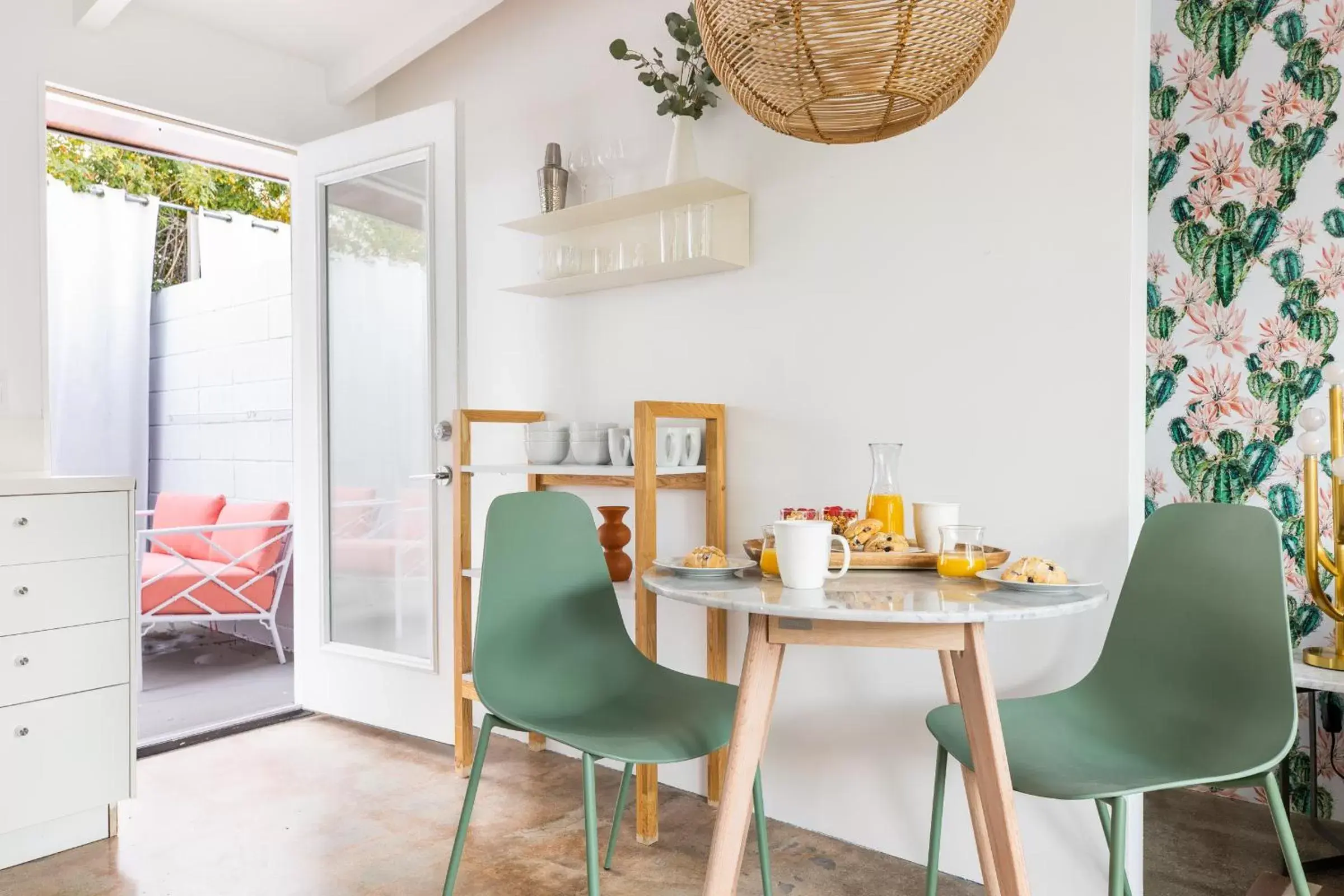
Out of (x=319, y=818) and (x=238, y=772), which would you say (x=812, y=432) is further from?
(x=238, y=772)

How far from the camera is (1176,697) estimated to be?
1658 millimetres

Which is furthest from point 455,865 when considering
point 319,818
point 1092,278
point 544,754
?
point 1092,278

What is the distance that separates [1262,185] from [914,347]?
1.22 metres

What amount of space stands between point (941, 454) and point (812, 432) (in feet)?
1.18

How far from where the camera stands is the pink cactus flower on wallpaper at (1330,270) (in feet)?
7.89

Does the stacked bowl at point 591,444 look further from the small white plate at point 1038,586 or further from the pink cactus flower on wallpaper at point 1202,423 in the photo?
the pink cactus flower on wallpaper at point 1202,423

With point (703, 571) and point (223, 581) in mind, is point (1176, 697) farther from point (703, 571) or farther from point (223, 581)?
point (223, 581)

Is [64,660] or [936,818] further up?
[64,660]

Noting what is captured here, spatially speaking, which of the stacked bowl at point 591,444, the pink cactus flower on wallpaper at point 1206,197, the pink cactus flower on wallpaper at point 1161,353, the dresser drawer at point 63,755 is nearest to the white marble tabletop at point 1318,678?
the pink cactus flower on wallpaper at point 1161,353

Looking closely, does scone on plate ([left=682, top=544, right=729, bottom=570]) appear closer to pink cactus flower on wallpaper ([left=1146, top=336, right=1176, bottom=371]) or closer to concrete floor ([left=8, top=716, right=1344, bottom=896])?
concrete floor ([left=8, top=716, right=1344, bottom=896])

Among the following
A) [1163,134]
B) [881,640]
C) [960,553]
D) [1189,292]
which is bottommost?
[881,640]

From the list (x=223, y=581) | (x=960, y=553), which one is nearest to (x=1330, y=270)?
(x=960, y=553)

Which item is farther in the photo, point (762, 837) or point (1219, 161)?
point (1219, 161)

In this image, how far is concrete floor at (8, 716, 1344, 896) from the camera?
2.06 metres
